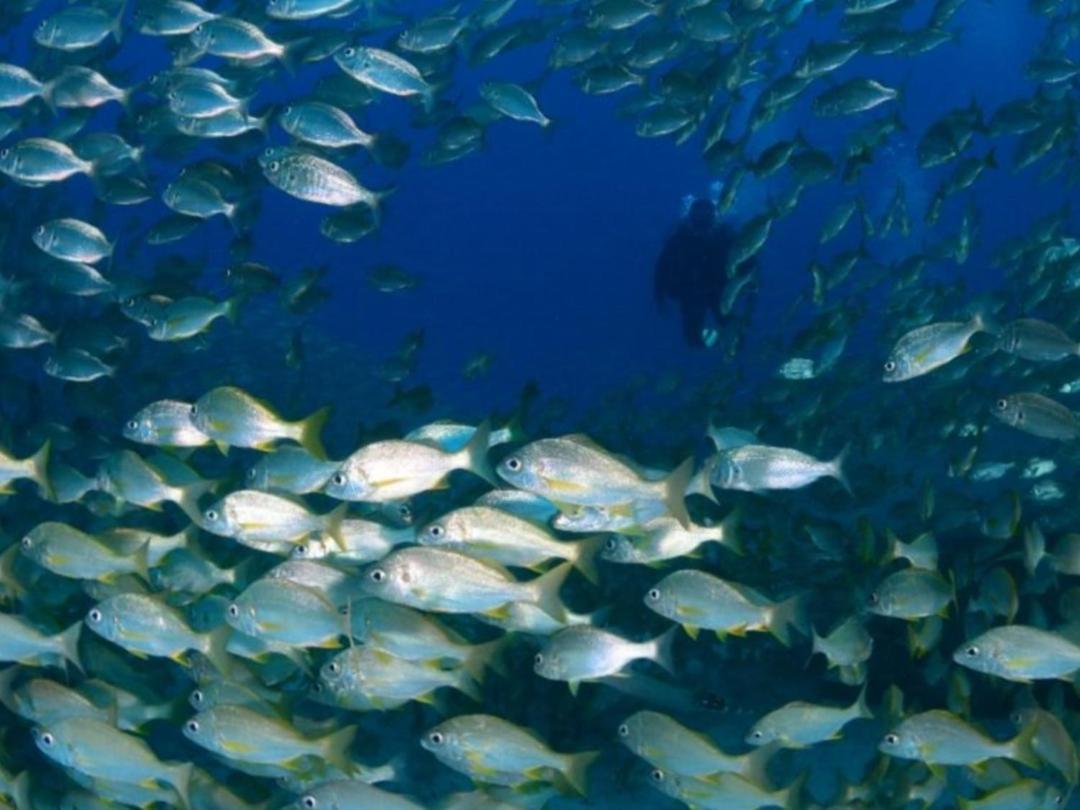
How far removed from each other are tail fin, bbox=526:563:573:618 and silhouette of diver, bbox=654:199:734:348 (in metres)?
8.84

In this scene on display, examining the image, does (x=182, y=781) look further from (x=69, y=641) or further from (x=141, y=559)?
(x=141, y=559)

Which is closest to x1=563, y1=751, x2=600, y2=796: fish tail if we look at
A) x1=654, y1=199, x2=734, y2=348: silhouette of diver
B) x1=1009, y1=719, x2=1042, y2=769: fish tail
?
x1=1009, y1=719, x2=1042, y2=769: fish tail

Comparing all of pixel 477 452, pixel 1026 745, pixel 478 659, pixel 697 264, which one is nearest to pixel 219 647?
pixel 478 659

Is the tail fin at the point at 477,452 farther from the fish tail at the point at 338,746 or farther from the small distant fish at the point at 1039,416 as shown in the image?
the small distant fish at the point at 1039,416

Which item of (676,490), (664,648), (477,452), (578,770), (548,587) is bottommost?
(578,770)

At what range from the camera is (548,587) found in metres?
4.46

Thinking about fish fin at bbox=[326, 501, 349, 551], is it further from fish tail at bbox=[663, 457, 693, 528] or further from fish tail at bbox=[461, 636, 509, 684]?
fish tail at bbox=[663, 457, 693, 528]

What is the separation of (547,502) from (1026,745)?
247cm

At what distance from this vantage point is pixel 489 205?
104625 millimetres

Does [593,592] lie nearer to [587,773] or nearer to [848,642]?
[848,642]

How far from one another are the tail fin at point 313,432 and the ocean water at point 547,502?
158 millimetres

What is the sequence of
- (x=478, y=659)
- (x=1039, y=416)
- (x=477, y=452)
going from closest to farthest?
(x=478, y=659) → (x=477, y=452) → (x=1039, y=416)

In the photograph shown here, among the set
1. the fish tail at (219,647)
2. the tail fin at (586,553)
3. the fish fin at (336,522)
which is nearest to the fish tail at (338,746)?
the fish tail at (219,647)

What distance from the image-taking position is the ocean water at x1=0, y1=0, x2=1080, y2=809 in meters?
4.62
